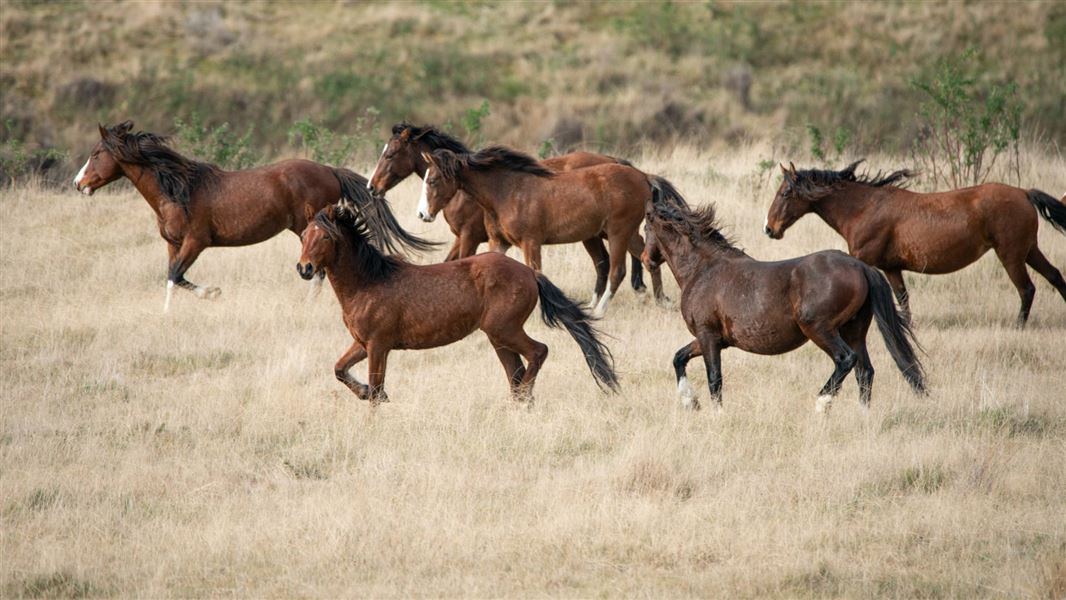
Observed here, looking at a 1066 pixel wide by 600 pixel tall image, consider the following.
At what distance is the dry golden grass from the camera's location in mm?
6660

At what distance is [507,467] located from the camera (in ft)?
27.3

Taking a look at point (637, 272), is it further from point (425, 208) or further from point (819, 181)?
point (425, 208)

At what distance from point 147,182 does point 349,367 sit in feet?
16.3

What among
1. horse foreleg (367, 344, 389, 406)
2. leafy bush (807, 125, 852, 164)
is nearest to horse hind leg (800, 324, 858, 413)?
horse foreleg (367, 344, 389, 406)

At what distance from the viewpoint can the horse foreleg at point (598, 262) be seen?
1357cm

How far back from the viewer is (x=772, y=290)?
9078 millimetres

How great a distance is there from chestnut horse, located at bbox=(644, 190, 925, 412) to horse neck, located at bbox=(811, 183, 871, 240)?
8.82ft

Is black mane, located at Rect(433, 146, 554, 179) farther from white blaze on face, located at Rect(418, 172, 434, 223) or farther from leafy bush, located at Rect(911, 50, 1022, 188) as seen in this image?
leafy bush, located at Rect(911, 50, 1022, 188)

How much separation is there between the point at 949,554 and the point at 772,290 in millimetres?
2782

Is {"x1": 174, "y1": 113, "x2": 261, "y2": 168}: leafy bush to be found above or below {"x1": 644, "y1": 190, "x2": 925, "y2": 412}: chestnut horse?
below

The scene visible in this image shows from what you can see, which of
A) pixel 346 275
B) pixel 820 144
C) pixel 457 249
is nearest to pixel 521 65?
pixel 820 144

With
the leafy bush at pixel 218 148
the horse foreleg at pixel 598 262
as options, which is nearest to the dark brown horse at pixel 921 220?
the horse foreleg at pixel 598 262

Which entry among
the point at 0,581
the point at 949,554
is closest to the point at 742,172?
the point at 949,554

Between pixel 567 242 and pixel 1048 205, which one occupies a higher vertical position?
pixel 1048 205
